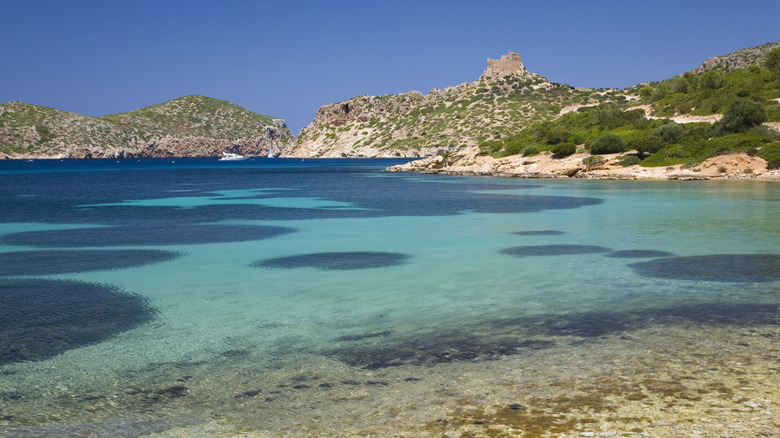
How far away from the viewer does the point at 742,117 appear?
4597cm

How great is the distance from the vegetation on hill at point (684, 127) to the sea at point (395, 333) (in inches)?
1089

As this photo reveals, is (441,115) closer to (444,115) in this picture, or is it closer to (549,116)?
(444,115)

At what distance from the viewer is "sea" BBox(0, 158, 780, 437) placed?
5.67 meters

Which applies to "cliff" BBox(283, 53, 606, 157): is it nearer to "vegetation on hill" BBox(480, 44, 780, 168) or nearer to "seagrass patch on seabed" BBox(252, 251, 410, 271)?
"vegetation on hill" BBox(480, 44, 780, 168)

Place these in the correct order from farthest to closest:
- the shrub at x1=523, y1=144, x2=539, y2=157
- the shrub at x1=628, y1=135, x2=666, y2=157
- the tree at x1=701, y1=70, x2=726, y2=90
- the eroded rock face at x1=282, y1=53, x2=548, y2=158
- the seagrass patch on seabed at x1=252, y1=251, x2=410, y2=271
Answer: the eroded rock face at x1=282, y1=53, x2=548, y2=158, the tree at x1=701, y1=70, x2=726, y2=90, the shrub at x1=523, y1=144, x2=539, y2=157, the shrub at x1=628, y1=135, x2=666, y2=157, the seagrass patch on seabed at x1=252, y1=251, x2=410, y2=271

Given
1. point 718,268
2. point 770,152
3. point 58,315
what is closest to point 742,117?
point 770,152

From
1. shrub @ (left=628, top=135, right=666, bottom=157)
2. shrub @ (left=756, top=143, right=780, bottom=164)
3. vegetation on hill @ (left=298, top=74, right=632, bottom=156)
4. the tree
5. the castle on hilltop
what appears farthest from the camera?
the castle on hilltop

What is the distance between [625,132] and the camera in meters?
54.7

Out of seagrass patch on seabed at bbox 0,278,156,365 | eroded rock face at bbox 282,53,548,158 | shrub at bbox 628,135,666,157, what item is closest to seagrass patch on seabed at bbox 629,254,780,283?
seagrass patch on seabed at bbox 0,278,156,365

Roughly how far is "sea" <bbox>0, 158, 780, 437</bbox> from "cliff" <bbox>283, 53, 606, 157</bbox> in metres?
98.1

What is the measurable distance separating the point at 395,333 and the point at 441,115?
467ft

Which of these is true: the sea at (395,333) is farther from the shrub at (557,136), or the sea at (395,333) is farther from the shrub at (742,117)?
the shrub at (557,136)

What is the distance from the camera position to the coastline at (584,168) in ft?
136

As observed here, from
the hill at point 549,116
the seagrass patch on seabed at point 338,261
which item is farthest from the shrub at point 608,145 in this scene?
the seagrass patch on seabed at point 338,261
